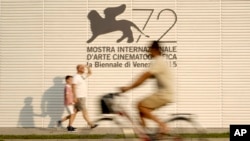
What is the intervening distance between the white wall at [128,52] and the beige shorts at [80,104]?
4.00ft

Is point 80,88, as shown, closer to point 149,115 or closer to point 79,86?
point 79,86

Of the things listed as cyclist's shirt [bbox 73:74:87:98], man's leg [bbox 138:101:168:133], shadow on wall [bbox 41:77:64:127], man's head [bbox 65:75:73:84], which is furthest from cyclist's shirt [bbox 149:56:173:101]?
shadow on wall [bbox 41:77:64:127]

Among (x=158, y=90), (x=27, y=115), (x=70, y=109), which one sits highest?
(x=158, y=90)

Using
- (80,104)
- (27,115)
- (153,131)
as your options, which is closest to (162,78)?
(153,131)

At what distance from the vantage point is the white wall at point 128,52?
52.2 ft

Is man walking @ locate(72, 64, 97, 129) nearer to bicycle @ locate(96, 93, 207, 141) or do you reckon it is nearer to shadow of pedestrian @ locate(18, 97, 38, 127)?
shadow of pedestrian @ locate(18, 97, 38, 127)

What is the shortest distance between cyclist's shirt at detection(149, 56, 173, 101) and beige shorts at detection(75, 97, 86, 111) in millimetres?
6166

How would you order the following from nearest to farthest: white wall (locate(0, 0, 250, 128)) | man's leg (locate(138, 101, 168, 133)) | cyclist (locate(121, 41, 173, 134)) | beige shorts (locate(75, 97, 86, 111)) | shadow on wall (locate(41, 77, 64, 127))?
cyclist (locate(121, 41, 173, 134))
man's leg (locate(138, 101, 168, 133))
beige shorts (locate(75, 97, 86, 111))
white wall (locate(0, 0, 250, 128))
shadow on wall (locate(41, 77, 64, 127))

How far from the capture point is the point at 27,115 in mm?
16047

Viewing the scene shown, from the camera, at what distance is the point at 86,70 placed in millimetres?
15758

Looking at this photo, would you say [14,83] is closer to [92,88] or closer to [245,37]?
[92,88]

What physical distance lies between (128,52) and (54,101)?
2.59 m

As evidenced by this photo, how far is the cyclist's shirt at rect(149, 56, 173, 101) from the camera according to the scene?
848cm

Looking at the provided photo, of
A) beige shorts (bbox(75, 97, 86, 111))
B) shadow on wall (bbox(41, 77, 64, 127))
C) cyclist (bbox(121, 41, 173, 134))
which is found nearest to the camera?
cyclist (bbox(121, 41, 173, 134))
